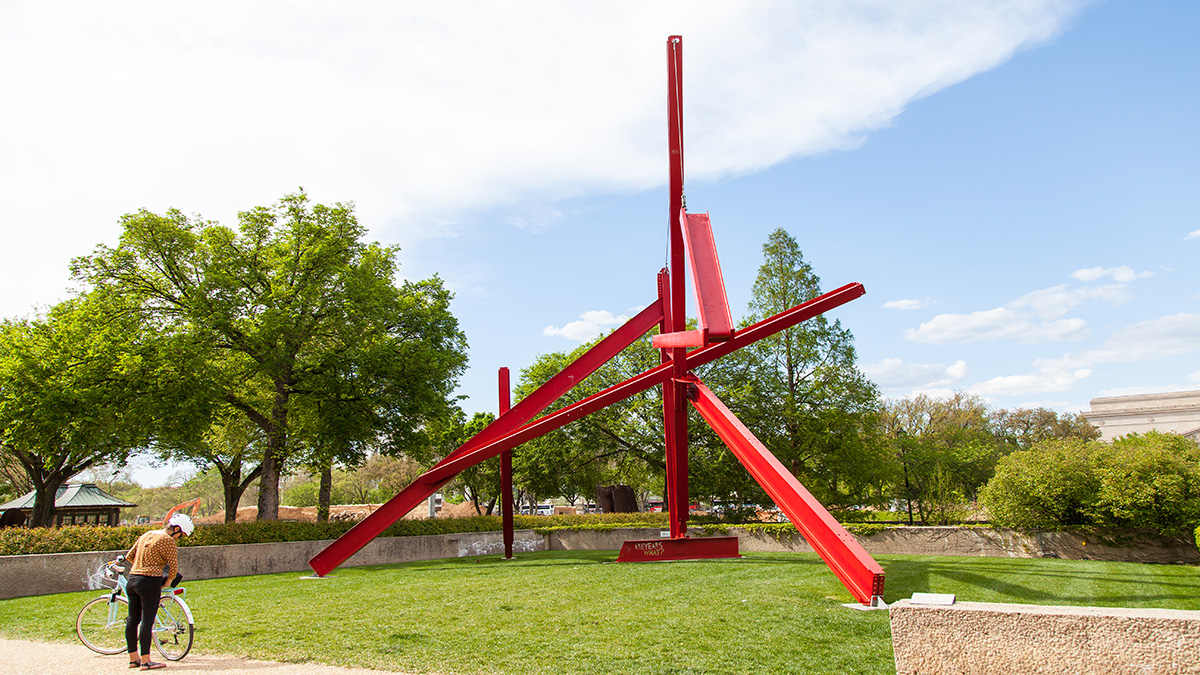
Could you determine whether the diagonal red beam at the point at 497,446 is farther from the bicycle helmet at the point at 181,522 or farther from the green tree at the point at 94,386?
the green tree at the point at 94,386

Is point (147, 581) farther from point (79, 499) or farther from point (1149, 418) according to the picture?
point (1149, 418)

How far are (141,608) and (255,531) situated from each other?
11.9 metres

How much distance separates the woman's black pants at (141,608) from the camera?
6.94 m

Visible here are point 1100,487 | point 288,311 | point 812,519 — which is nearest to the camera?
point 812,519

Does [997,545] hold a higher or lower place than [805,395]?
lower

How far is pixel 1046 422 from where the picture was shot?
5347 cm

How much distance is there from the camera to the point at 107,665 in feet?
22.9

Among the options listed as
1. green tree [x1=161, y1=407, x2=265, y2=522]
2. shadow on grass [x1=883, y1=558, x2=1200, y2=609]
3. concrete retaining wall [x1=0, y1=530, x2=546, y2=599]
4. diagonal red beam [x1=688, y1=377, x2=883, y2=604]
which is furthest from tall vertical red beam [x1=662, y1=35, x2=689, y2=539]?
green tree [x1=161, y1=407, x2=265, y2=522]

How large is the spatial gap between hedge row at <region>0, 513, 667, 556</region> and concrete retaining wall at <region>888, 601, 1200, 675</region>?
16791 millimetres

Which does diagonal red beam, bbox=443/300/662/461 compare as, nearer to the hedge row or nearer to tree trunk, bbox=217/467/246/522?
the hedge row

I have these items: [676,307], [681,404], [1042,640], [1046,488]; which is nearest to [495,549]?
[681,404]

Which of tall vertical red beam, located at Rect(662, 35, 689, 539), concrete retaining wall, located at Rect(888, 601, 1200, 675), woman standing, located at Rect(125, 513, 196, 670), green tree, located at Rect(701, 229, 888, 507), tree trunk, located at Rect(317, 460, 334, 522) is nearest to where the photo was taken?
concrete retaining wall, located at Rect(888, 601, 1200, 675)

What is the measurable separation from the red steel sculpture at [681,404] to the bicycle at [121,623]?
493 cm

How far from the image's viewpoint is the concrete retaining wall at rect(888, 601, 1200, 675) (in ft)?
10.2
